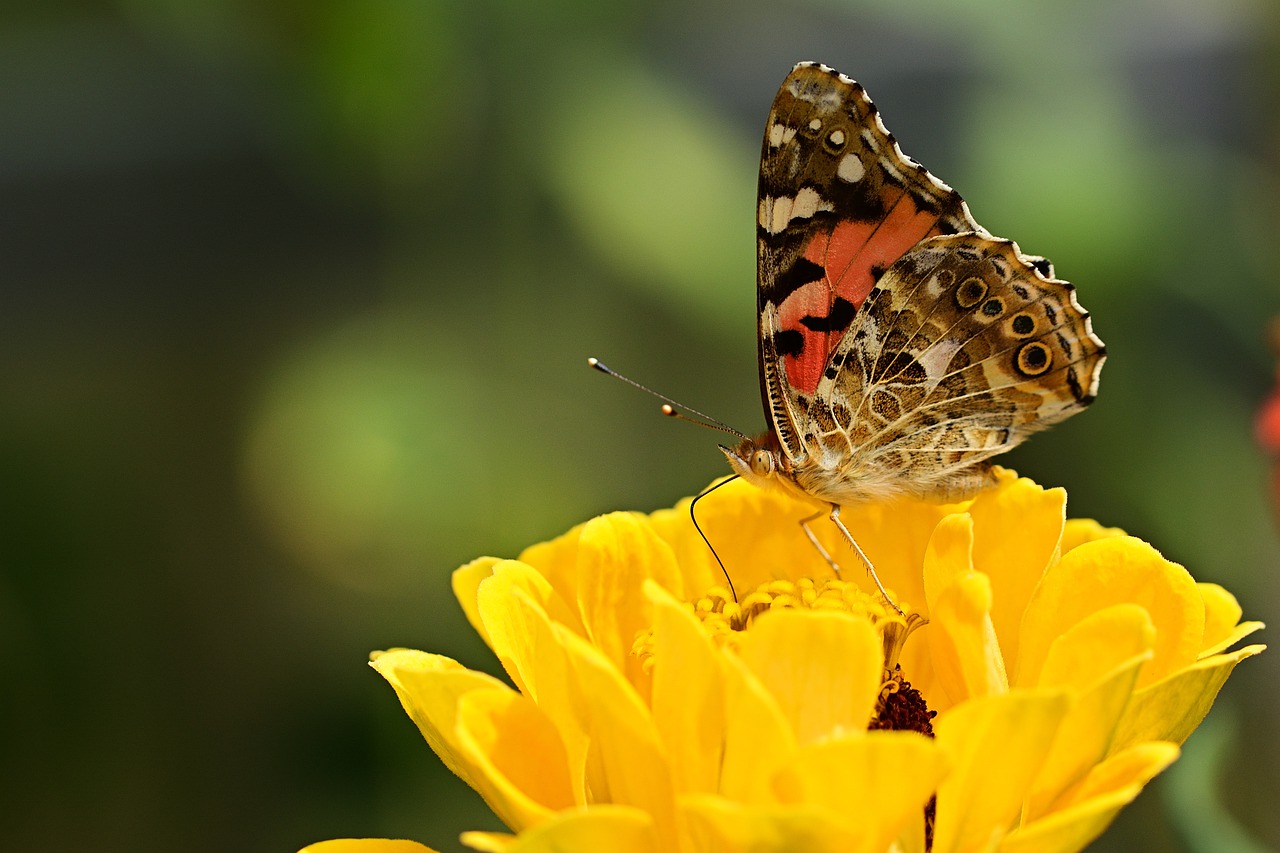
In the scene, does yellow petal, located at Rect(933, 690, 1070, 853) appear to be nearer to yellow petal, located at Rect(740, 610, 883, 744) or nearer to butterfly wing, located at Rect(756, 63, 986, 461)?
yellow petal, located at Rect(740, 610, 883, 744)

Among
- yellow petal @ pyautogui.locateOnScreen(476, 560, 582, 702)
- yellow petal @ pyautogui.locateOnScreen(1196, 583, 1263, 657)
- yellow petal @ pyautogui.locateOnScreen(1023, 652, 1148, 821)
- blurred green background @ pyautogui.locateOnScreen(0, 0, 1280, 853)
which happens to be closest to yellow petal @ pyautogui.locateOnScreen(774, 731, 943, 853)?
yellow petal @ pyautogui.locateOnScreen(1023, 652, 1148, 821)

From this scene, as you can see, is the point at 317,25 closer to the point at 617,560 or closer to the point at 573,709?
the point at 617,560

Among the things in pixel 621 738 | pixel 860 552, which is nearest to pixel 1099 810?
pixel 621 738

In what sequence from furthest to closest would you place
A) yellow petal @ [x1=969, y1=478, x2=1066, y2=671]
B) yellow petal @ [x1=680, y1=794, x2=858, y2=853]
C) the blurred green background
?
the blurred green background
yellow petal @ [x1=969, y1=478, x2=1066, y2=671]
yellow petal @ [x1=680, y1=794, x2=858, y2=853]

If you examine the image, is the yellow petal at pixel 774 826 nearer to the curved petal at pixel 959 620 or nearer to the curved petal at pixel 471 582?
the curved petal at pixel 959 620

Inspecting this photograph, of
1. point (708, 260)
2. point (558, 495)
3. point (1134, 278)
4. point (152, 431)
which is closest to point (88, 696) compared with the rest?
point (152, 431)

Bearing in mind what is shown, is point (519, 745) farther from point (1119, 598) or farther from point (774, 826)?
point (1119, 598)

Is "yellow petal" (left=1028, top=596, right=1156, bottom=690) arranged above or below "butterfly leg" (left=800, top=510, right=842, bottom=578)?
below
